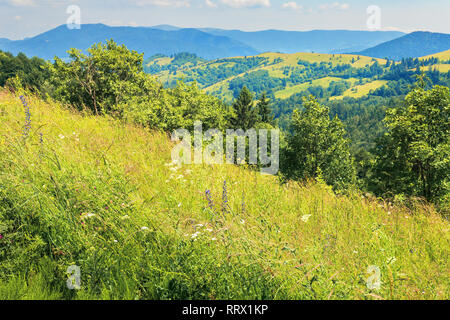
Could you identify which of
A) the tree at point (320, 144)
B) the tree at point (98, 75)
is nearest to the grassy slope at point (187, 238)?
the tree at point (98, 75)

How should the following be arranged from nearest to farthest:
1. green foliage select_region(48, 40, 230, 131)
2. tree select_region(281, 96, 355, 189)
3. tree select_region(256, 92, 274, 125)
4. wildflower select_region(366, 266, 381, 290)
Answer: wildflower select_region(366, 266, 381, 290), green foliage select_region(48, 40, 230, 131), tree select_region(281, 96, 355, 189), tree select_region(256, 92, 274, 125)

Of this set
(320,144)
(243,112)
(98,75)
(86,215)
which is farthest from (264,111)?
(86,215)

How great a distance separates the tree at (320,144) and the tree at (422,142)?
10.4 m

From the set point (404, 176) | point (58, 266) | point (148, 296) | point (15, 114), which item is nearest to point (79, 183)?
point (58, 266)

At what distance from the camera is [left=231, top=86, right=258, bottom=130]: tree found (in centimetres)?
7238

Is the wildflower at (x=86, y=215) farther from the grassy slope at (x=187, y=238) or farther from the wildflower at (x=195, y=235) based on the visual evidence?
the wildflower at (x=195, y=235)

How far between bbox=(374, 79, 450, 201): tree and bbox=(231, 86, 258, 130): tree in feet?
172

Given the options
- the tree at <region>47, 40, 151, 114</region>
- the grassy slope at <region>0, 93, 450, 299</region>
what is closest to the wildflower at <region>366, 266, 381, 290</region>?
the grassy slope at <region>0, 93, 450, 299</region>

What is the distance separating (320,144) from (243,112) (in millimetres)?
43832

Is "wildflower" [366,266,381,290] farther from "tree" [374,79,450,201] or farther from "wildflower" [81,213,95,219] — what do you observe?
"tree" [374,79,450,201]

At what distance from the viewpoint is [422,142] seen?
17.8 meters

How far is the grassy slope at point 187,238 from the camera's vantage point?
2367mm

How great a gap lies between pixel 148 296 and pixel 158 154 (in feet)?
13.1
